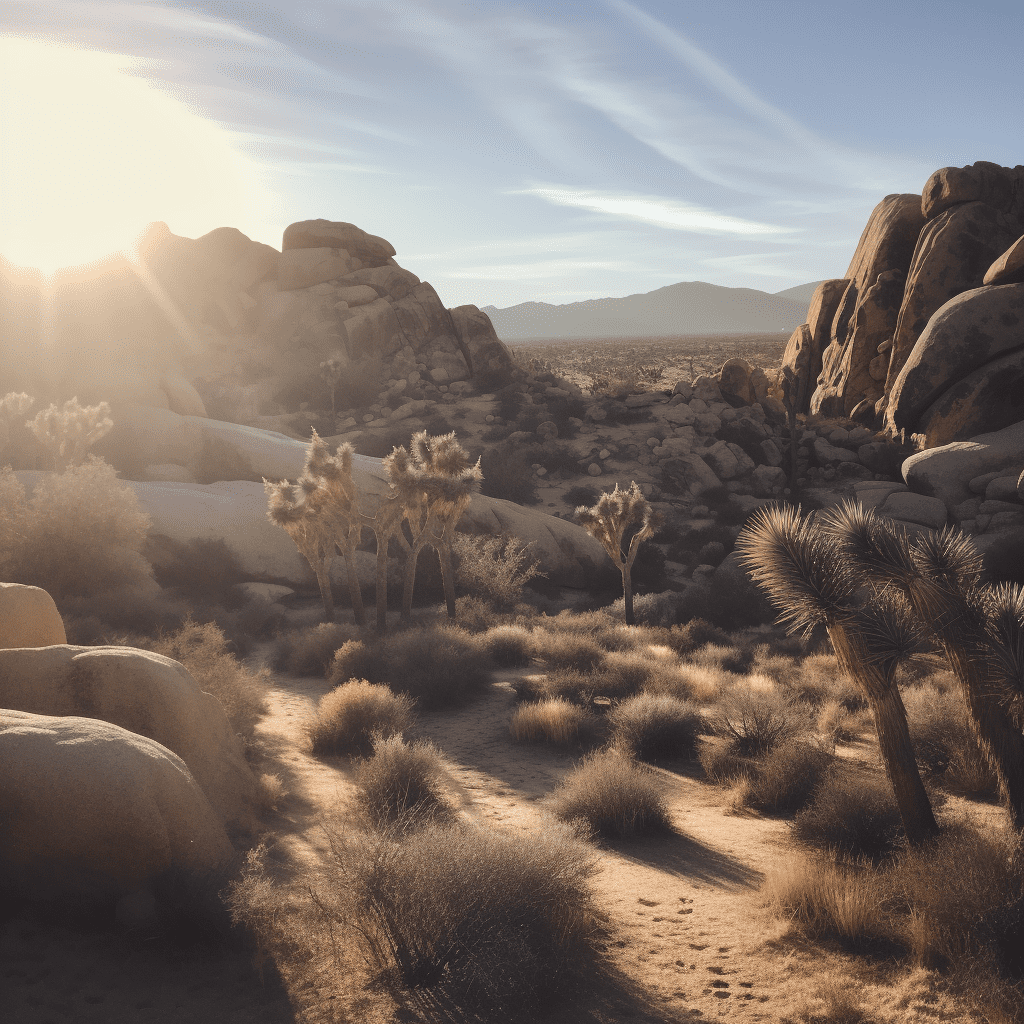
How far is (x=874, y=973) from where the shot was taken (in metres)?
4.68

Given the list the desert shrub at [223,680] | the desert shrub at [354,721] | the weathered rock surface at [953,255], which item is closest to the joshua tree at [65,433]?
the desert shrub at [223,680]

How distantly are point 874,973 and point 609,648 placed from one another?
1157 cm

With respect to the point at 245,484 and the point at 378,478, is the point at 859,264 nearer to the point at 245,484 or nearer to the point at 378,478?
the point at 378,478

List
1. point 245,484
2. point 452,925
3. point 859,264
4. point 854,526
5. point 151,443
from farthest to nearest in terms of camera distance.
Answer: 1. point 859,264
2. point 151,443
3. point 245,484
4. point 854,526
5. point 452,925

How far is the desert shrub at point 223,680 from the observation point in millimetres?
9703

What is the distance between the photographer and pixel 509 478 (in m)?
31.5

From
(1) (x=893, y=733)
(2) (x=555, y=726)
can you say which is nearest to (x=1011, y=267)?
(2) (x=555, y=726)

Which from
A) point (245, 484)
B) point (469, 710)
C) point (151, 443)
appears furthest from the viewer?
point (151, 443)

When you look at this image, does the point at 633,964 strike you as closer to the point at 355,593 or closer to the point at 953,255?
the point at 355,593

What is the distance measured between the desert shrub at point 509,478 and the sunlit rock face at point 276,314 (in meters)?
12.3

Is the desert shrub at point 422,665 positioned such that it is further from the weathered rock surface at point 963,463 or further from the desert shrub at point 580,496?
the desert shrub at point 580,496

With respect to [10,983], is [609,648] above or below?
below

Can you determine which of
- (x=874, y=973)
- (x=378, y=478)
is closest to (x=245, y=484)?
(x=378, y=478)

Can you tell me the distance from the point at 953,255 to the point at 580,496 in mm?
17069
